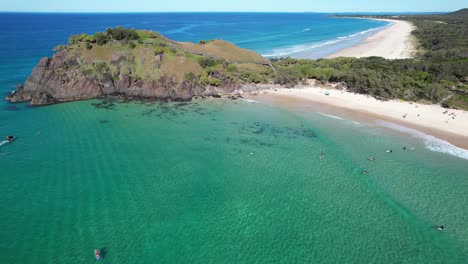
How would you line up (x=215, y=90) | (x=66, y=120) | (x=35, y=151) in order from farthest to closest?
(x=215, y=90) < (x=66, y=120) < (x=35, y=151)

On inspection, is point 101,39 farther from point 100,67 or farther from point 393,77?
point 393,77

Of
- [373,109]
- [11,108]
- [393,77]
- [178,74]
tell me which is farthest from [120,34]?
[393,77]

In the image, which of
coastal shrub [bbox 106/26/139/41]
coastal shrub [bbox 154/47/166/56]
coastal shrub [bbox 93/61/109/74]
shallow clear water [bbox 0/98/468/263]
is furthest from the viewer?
coastal shrub [bbox 106/26/139/41]

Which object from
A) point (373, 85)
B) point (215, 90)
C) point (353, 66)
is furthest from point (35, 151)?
point (353, 66)

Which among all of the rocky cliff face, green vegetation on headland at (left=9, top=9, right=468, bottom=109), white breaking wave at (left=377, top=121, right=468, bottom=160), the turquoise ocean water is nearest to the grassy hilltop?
green vegetation on headland at (left=9, top=9, right=468, bottom=109)

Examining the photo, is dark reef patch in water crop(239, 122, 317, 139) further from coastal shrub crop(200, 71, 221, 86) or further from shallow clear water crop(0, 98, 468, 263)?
coastal shrub crop(200, 71, 221, 86)

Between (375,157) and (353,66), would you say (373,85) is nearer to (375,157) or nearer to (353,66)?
(353,66)
